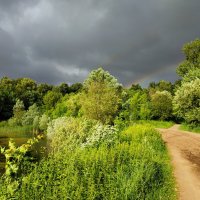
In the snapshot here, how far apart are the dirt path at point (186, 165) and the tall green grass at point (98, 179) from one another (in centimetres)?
62

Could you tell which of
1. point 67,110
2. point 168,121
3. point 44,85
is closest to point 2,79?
point 44,85

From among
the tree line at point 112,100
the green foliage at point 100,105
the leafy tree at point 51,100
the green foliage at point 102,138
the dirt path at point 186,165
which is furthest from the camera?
the leafy tree at point 51,100

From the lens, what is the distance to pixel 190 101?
42250 millimetres

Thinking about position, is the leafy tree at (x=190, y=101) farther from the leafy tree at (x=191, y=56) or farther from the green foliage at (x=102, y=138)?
the green foliage at (x=102, y=138)

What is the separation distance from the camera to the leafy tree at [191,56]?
210 ft

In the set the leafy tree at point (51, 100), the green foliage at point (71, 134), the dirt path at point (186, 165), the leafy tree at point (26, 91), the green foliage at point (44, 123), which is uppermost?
the leafy tree at point (26, 91)

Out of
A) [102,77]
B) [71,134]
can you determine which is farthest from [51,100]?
[71,134]

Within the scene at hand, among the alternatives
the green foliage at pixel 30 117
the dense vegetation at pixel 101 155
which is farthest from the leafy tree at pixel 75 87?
the dense vegetation at pixel 101 155

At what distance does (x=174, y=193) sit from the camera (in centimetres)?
1391

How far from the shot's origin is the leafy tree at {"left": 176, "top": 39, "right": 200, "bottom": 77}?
64150 mm

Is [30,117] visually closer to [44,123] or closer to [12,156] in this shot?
[44,123]

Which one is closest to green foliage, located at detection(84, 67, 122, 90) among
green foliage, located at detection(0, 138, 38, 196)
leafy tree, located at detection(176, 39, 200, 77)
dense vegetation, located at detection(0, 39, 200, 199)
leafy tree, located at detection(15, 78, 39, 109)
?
dense vegetation, located at detection(0, 39, 200, 199)

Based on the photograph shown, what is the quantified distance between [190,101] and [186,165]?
76.3 ft

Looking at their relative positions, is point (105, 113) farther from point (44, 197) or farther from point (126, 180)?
point (44, 197)
